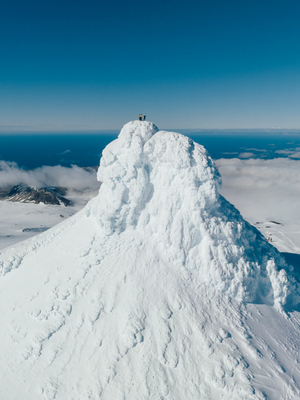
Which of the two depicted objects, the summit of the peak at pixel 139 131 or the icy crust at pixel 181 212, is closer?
the icy crust at pixel 181 212

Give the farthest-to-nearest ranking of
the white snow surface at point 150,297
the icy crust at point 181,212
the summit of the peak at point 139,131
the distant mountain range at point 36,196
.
→ 1. the distant mountain range at point 36,196
2. the summit of the peak at point 139,131
3. the icy crust at point 181,212
4. the white snow surface at point 150,297

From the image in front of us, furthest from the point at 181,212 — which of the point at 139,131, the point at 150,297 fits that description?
the point at 139,131

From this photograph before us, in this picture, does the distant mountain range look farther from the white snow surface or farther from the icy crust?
the icy crust

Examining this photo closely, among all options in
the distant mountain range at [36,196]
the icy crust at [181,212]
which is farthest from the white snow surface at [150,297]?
the distant mountain range at [36,196]

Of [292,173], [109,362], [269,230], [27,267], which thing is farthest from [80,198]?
[292,173]

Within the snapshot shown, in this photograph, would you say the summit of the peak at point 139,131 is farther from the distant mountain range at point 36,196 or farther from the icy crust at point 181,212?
the distant mountain range at point 36,196

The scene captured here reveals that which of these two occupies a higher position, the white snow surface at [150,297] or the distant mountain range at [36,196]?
the white snow surface at [150,297]

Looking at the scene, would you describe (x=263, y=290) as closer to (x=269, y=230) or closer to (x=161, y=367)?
(x=161, y=367)
